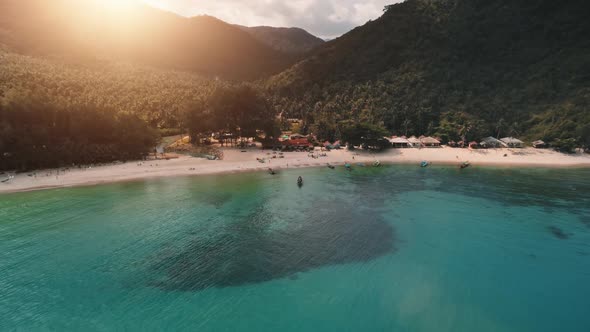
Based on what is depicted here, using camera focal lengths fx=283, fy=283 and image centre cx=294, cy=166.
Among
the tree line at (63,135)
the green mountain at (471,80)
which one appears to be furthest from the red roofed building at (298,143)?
the tree line at (63,135)

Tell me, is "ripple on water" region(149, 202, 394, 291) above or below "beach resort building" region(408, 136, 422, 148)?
below

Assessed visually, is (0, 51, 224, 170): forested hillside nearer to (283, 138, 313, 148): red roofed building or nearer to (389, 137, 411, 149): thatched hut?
(283, 138, 313, 148): red roofed building

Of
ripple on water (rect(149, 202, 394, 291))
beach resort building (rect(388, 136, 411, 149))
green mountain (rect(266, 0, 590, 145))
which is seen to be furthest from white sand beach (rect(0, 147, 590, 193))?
ripple on water (rect(149, 202, 394, 291))

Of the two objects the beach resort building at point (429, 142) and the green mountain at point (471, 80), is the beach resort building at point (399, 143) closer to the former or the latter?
the beach resort building at point (429, 142)

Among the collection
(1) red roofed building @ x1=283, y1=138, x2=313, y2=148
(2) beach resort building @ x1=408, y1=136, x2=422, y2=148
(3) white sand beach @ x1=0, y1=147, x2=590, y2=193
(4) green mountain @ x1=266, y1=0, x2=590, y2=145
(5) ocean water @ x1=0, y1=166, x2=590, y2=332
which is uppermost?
(4) green mountain @ x1=266, y1=0, x2=590, y2=145

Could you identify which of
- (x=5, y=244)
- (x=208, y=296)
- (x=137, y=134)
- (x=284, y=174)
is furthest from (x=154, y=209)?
(x=137, y=134)

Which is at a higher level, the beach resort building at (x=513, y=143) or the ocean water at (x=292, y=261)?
the beach resort building at (x=513, y=143)

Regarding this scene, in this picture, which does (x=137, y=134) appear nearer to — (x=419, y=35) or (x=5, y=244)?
(x=5, y=244)
